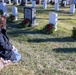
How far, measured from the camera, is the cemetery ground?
20.6 ft

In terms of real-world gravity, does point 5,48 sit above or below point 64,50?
above

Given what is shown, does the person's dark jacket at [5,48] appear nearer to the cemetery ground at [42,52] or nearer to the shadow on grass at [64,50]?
the cemetery ground at [42,52]

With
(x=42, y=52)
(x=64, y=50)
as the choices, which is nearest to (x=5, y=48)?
(x=42, y=52)

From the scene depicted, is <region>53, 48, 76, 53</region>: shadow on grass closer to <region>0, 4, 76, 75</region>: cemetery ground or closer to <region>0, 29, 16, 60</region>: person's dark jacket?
<region>0, 4, 76, 75</region>: cemetery ground

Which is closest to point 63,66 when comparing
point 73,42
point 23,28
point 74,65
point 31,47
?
point 74,65

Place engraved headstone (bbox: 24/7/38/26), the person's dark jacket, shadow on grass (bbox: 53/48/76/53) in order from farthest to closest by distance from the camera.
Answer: engraved headstone (bbox: 24/7/38/26), shadow on grass (bbox: 53/48/76/53), the person's dark jacket

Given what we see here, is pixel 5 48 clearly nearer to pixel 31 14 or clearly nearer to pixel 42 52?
pixel 42 52

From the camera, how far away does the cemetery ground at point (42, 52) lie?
20.6ft

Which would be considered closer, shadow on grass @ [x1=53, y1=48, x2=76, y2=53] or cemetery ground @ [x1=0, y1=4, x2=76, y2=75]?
cemetery ground @ [x1=0, y1=4, x2=76, y2=75]

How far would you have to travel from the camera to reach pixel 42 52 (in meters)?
7.86

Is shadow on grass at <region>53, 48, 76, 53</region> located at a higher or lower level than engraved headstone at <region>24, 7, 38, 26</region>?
lower

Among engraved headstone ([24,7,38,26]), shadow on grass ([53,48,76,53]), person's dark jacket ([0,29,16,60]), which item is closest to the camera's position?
person's dark jacket ([0,29,16,60])

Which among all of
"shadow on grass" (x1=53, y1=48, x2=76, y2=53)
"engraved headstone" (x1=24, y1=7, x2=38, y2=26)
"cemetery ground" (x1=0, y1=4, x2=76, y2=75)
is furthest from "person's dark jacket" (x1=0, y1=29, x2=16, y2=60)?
"engraved headstone" (x1=24, y1=7, x2=38, y2=26)

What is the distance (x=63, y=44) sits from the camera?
8906mm
